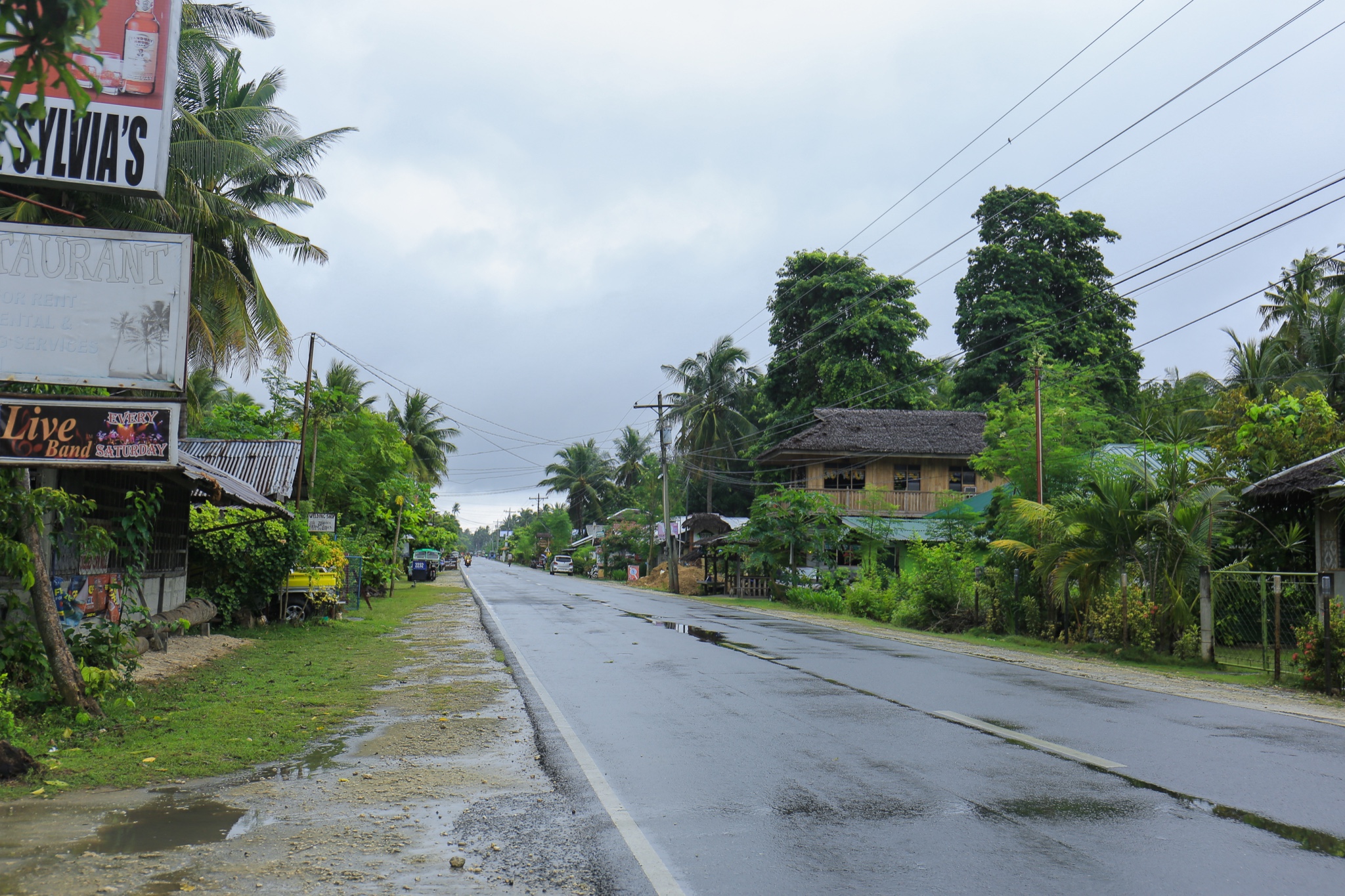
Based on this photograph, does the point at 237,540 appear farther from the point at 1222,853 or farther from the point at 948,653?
the point at 1222,853

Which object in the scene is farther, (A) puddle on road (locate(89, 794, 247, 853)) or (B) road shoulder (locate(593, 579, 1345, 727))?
(B) road shoulder (locate(593, 579, 1345, 727))

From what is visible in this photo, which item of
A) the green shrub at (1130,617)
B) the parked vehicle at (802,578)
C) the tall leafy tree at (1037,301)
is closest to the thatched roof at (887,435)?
the tall leafy tree at (1037,301)

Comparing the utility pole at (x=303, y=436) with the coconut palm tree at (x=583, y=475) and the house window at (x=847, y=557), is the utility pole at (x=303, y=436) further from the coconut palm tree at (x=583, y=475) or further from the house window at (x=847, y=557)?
the coconut palm tree at (x=583, y=475)

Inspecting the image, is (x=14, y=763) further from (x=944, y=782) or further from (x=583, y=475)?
(x=583, y=475)

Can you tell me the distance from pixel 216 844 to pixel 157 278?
5379mm

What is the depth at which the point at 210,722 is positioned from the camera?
9.19m

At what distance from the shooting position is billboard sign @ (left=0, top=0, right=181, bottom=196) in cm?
879

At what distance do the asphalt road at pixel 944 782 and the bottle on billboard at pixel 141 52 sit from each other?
7.14 meters

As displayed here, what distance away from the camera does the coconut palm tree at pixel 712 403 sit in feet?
195

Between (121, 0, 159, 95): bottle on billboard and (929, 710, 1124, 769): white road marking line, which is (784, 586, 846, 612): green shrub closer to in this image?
(929, 710, 1124, 769): white road marking line

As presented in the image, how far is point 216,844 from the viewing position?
542 centimetres

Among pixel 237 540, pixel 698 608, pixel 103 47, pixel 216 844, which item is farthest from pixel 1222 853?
pixel 698 608

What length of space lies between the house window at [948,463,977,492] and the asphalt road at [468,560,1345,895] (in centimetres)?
3434

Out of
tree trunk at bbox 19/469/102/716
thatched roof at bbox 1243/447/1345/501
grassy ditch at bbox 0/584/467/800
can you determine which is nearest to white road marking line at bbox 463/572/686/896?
grassy ditch at bbox 0/584/467/800
